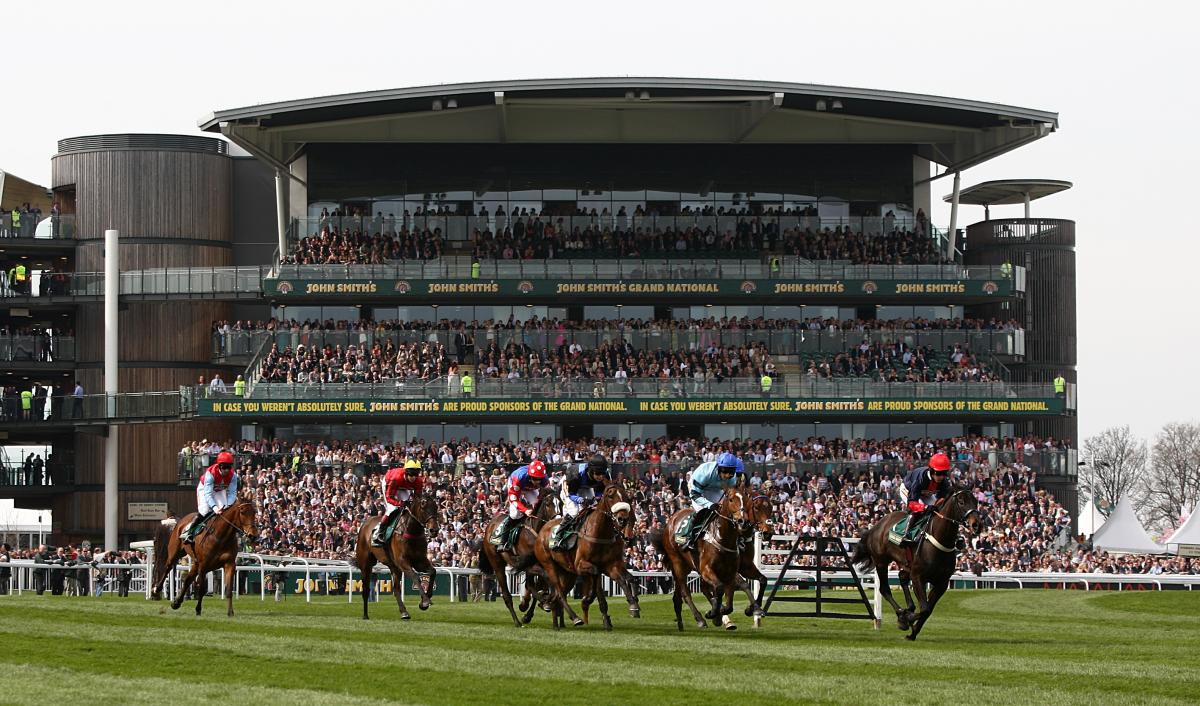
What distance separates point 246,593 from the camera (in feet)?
125

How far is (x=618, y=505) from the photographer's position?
797 inches

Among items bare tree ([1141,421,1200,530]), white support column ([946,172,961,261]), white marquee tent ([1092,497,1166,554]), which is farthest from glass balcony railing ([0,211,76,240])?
bare tree ([1141,421,1200,530])

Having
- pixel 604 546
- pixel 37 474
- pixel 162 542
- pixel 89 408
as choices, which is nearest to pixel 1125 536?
pixel 89 408

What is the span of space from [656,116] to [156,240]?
18443mm

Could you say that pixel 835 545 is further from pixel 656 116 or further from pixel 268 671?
pixel 656 116

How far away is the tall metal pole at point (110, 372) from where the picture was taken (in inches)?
2233

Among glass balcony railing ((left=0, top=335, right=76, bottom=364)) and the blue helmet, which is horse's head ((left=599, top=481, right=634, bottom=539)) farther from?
glass balcony railing ((left=0, top=335, right=76, bottom=364))

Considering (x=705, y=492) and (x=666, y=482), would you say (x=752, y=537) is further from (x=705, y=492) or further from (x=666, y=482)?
(x=666, y=482)

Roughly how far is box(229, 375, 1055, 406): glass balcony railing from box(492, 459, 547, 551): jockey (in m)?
30.0

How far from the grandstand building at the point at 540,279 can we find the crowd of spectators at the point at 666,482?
1596 millimetres

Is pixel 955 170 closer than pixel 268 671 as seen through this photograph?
No

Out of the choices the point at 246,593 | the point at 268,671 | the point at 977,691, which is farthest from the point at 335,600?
the point at 977,691

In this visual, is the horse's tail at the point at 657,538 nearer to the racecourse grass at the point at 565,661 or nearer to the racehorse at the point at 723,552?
the racehorse at the point at 723,552

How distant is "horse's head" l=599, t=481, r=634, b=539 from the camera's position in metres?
20.2
